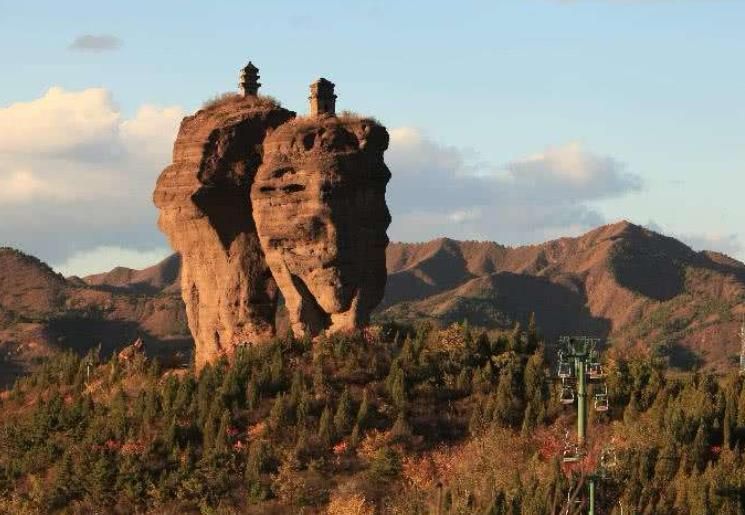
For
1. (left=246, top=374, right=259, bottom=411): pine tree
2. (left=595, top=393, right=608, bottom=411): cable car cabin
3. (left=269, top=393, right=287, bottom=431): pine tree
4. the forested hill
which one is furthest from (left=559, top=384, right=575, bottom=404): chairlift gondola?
(left=246, top=374, right=259, bottom=411): pine tree

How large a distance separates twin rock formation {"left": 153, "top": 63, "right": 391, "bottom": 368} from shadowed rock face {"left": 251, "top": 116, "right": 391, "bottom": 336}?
4 cm

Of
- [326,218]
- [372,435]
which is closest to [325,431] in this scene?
[372,435]

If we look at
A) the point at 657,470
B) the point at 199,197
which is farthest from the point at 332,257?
the point at 657,470

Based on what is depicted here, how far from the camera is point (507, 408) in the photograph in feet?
232

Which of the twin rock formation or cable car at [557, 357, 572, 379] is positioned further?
the twin rock formation

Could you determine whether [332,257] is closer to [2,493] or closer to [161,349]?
[2,493]

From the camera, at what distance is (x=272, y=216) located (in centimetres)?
7612

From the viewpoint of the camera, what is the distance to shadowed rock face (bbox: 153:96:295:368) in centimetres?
7844

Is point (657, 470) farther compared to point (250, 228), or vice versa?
point (250, 228)

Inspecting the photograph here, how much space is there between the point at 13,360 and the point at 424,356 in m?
106

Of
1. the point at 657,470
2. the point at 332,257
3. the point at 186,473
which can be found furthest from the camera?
the point at 332,257

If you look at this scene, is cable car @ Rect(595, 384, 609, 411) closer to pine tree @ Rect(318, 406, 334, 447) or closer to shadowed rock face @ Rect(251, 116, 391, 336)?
pine tree @ Rect(318, 406, 334, 447)

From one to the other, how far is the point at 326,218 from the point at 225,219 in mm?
6194

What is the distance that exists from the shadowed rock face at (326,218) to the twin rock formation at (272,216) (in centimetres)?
4
